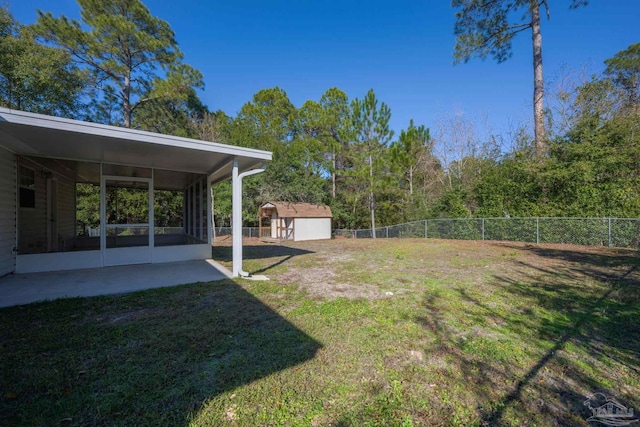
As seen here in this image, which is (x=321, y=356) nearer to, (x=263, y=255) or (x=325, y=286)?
(x=325, y=286)

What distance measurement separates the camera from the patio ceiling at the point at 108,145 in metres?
3.94

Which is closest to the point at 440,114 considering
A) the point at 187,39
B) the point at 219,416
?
the point at 187,39

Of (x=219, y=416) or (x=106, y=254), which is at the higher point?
(x=106, y=254)

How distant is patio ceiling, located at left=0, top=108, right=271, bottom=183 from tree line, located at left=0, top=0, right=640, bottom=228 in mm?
9603

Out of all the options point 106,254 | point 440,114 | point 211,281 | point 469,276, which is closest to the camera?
point 211,281

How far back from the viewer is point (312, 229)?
17234 mm

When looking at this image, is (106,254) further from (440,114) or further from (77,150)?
(440,114)

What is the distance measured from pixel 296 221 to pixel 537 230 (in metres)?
11.8

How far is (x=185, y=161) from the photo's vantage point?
20.9 ft

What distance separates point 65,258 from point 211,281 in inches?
135

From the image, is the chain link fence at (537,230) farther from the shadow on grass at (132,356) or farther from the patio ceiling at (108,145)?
the shadow on grass at (132,356)

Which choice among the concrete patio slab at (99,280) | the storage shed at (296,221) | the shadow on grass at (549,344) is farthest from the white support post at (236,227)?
the storage shed at (296,221)

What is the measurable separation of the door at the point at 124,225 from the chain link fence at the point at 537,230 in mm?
13586

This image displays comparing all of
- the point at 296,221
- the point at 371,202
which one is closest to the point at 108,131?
the point at 296,221
